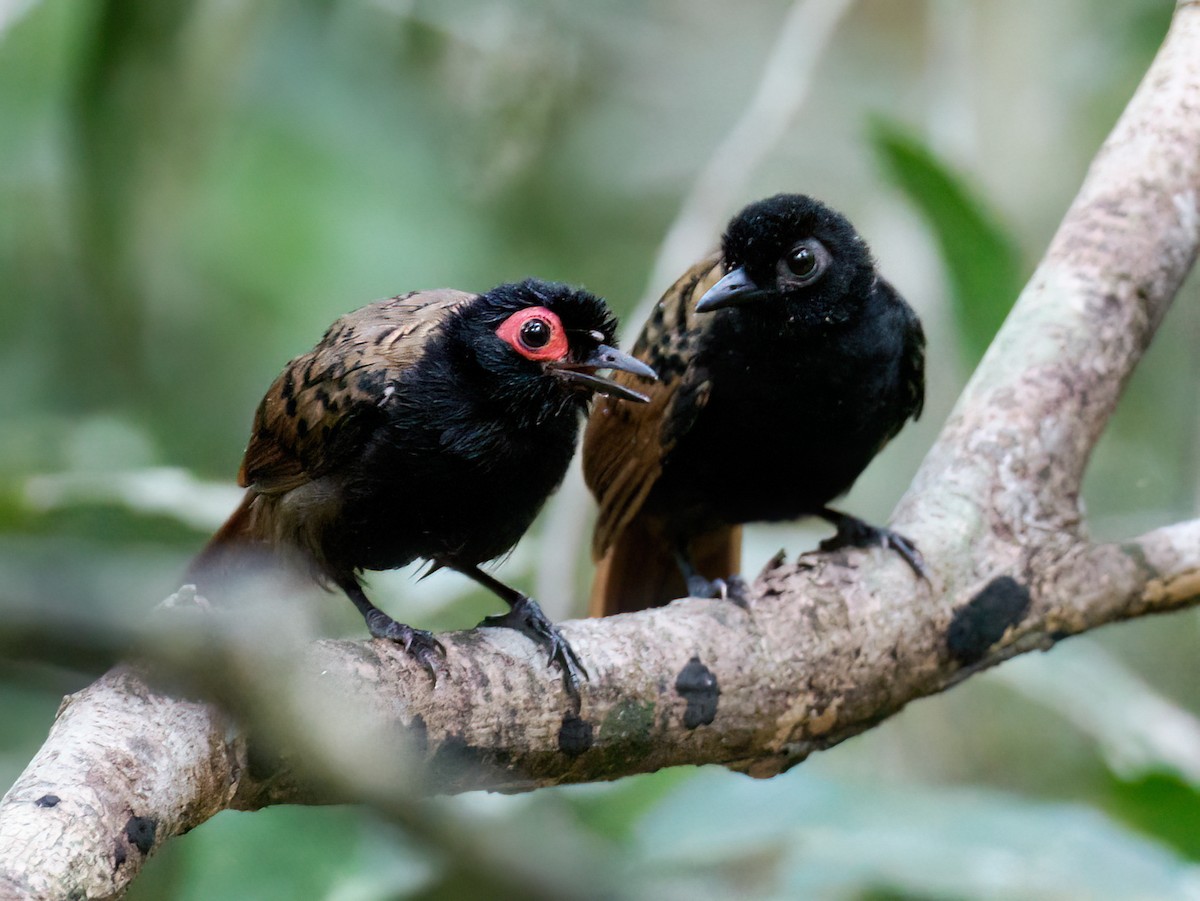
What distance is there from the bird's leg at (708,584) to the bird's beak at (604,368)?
52 cm

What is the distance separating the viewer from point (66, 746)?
65.4 inches

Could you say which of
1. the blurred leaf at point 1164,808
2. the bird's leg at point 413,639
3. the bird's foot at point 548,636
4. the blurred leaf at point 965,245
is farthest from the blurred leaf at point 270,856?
the blurred leaf at point 965,245

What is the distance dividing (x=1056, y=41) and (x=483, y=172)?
2.70m

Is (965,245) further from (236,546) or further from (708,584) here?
(236,546)

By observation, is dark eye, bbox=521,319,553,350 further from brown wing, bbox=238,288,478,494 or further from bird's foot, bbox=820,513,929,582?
bird's foot, bbox=820,513,929,582

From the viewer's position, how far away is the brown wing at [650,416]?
3.33 meters

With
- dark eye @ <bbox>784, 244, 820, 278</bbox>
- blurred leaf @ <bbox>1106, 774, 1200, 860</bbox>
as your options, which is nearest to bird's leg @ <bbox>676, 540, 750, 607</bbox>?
dark eye @ <bbox>784, 244, 820, 278</bbox>

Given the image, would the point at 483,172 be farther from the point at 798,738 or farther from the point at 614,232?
the point at 798,738

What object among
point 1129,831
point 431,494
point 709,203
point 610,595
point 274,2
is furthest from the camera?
point 274,2

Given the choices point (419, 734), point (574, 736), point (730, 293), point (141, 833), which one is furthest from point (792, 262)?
point (141, 833)

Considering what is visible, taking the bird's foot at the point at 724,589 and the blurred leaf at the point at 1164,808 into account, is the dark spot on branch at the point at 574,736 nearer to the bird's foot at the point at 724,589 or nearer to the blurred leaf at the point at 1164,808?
the bird's foot at the point at 724,589

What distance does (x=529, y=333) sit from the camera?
2688mm

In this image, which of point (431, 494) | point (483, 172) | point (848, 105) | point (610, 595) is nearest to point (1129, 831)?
point (610, 595)

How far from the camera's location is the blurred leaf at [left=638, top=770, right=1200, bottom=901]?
2965 mm
